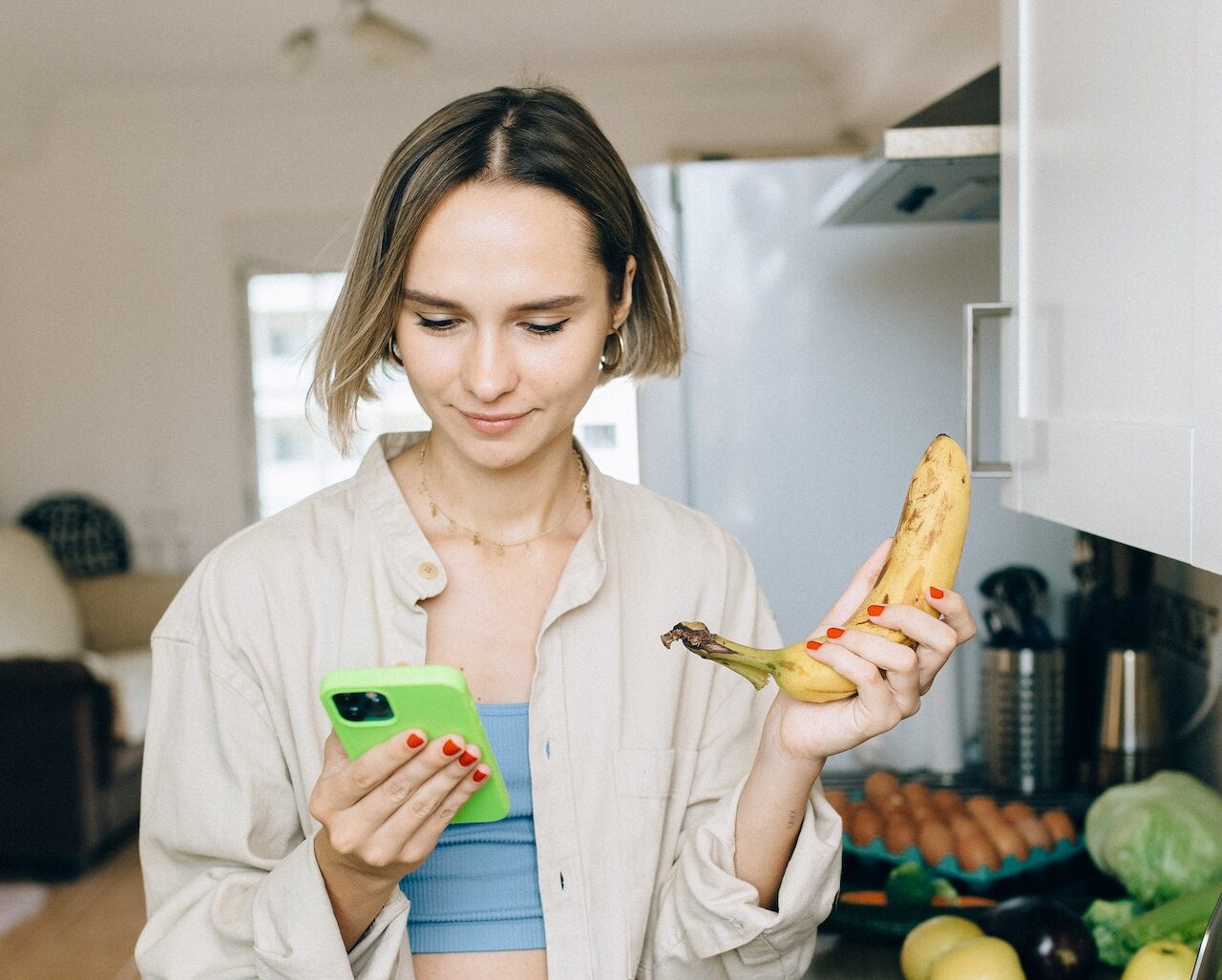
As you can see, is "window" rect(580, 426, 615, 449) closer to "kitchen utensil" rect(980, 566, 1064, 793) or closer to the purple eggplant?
"kitchen utensil" rect(980, 566, 1064, 793)

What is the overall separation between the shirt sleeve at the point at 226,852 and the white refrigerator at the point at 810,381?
133cm

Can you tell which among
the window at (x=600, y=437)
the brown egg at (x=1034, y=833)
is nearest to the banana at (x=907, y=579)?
the brown egg at (x=1034, y=833)

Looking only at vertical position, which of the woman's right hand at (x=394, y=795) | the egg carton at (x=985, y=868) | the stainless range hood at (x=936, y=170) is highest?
the stainless range hood at (x=936, y=170)

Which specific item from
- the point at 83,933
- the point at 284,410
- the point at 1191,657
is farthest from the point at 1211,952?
the point at 284,410

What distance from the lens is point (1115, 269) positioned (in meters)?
0.95

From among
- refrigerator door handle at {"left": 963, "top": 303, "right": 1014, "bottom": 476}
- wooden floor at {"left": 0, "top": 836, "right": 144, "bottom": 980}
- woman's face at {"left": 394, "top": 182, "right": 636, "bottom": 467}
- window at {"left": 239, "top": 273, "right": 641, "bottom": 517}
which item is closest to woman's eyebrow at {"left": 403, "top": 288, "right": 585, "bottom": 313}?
woman's face at {"left": 394, "top": 182, "right": 636, "bottom": 467}

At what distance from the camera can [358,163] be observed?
5.55m

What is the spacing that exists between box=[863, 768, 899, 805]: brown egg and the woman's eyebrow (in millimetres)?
1022

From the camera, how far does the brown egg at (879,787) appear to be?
1769mm

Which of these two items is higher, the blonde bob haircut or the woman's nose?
the blonde bob haircut

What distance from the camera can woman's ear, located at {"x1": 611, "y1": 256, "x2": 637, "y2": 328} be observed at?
3.94 feet

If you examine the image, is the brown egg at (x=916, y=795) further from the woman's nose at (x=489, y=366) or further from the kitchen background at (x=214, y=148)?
the kitchen background at (x=214, y=148)

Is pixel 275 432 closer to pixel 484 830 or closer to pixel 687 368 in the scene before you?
pixel 687 368

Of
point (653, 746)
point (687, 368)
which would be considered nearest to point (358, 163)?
point (687, 368)
